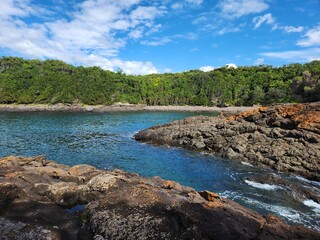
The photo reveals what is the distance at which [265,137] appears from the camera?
3875 cm

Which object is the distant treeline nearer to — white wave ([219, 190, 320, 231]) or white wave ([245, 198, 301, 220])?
white wave ([219, 190, 320, 231])

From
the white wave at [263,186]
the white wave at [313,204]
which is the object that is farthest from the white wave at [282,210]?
the white wave at [263,186]

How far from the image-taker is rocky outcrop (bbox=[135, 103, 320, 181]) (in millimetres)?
32156

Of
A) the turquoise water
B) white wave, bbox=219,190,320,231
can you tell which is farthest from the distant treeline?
white wave, bbox=219,190,320,231

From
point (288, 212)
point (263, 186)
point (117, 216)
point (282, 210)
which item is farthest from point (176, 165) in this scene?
point (117, 216)

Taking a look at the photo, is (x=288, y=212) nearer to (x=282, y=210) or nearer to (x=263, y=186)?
(x=282, y=210)

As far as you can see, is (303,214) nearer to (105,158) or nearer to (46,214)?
(46,214)

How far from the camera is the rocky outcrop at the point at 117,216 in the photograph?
37.4 feet

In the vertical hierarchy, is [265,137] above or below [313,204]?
above

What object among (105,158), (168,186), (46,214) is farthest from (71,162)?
(46,214)

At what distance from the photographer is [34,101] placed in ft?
525

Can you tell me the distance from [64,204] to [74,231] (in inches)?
135

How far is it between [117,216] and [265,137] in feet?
104

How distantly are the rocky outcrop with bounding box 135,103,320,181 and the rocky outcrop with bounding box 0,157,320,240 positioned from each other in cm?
1970
